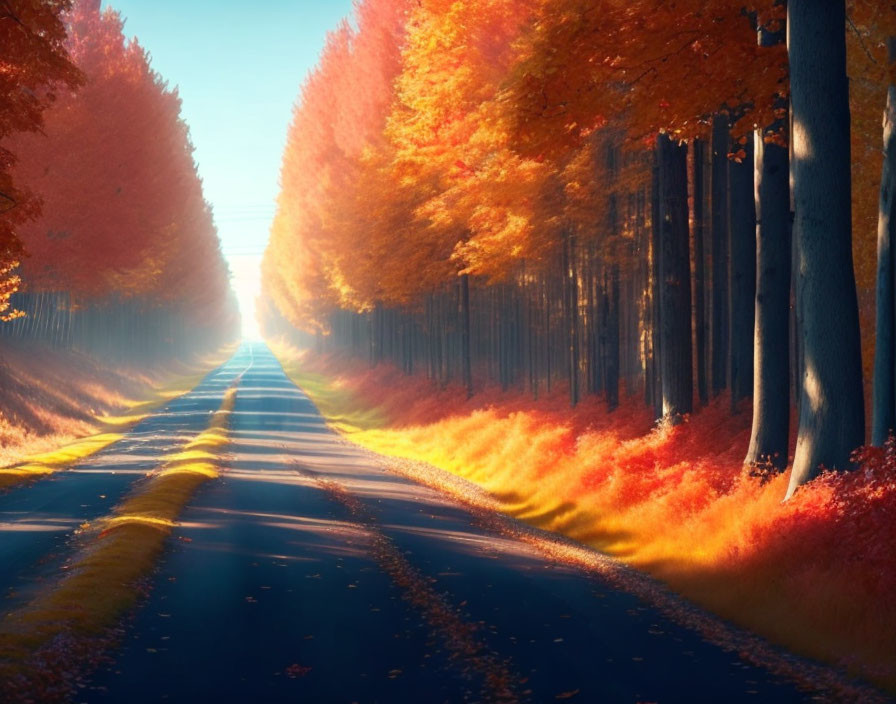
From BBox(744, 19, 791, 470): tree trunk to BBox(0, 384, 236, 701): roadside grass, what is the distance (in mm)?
8737

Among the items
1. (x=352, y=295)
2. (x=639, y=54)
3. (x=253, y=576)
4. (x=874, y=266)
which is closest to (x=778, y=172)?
(x=639, y=54)

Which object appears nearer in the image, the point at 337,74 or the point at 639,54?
the point at 639,54

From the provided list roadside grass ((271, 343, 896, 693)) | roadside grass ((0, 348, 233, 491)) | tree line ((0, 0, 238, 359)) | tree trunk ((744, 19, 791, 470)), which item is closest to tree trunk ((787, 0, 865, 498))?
roadside grass ((271, 343, 896, 693))

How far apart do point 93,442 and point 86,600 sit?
22727 millimetres

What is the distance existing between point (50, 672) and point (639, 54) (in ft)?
33.2

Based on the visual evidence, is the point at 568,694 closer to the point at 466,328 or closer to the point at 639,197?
the point at 639,197

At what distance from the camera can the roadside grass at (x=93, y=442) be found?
24.8 m

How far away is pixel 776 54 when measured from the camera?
1465 cm

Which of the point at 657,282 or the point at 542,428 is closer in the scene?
the point at 657,282

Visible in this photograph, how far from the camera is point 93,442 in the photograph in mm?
33250

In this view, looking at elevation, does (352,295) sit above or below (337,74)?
below

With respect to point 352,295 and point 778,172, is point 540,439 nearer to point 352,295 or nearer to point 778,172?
point 778,172

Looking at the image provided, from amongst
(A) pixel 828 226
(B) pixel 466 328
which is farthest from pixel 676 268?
(B) pixel 466 328

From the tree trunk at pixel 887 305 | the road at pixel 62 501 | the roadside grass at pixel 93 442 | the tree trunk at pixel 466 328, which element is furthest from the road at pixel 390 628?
the tree trunk at pixel 466 328
